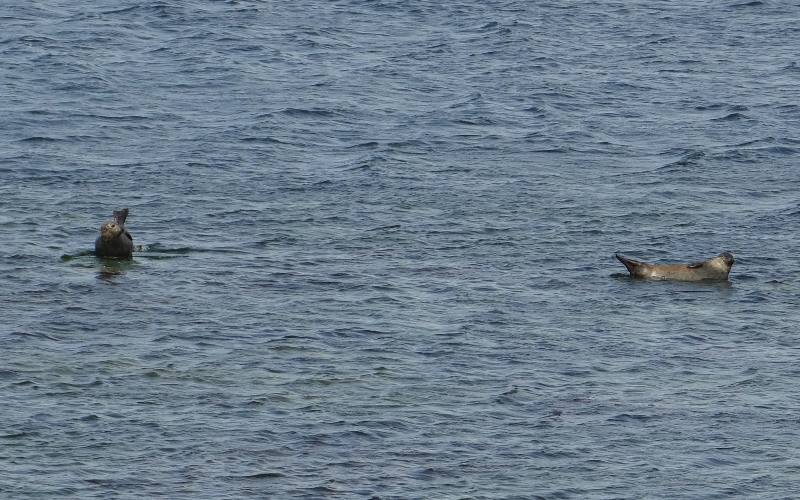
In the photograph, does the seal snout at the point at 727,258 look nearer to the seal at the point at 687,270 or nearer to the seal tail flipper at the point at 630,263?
the seal at the point at 687,270

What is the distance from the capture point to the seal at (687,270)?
25.1 metres

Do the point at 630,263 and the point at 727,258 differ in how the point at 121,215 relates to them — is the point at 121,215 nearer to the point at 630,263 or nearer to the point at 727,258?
the point at 630,263

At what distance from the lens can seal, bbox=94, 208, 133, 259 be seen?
24.9 m

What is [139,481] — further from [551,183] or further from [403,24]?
[403,24]

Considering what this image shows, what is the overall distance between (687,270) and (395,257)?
170 inches

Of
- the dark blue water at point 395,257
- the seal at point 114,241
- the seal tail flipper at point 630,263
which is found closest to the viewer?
the dark blue water at point 395,257

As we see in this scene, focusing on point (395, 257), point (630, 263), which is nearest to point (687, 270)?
point (630, 263)

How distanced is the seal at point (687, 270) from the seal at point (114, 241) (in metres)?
7.04

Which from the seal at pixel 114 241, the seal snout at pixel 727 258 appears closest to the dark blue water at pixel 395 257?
the seal at pixel 114 241

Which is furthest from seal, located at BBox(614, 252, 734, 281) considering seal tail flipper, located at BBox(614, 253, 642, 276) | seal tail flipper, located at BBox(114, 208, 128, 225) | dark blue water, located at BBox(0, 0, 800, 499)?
seal tail flipper, located at BBox(114, 208, 128, 225)

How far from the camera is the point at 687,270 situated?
25234 millimetres

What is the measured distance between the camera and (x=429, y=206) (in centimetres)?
2930

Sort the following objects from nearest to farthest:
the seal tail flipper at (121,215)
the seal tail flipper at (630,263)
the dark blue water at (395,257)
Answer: the dark blue water at (395,257) < the seal tail flipper at (630,263) < the seal tail flipper at (121,215)

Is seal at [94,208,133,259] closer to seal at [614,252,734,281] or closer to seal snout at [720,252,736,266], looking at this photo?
seal at [614,252,734,281]
